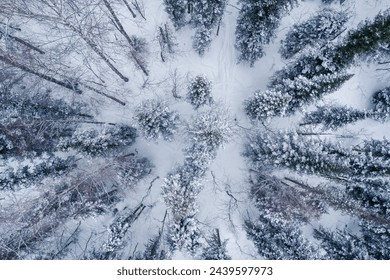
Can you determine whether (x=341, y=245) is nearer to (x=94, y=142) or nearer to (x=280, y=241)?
(x=280, y=241)

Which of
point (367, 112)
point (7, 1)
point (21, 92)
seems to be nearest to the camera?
point (7, 1)

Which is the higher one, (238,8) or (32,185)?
(238,8)

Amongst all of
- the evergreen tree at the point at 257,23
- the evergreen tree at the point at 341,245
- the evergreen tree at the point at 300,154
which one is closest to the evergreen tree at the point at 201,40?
the evergreen tree at the point at 257,23

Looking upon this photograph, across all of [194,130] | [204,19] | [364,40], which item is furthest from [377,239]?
[204,19]

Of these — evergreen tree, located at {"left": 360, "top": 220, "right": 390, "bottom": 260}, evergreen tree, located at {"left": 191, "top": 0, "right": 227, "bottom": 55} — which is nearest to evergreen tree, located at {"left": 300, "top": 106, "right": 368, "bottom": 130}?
evergreen tree, located at {"left": 360, "top": 220, "right": 390, "bottom": 260}

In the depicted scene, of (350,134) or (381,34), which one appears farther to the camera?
(350,134)
